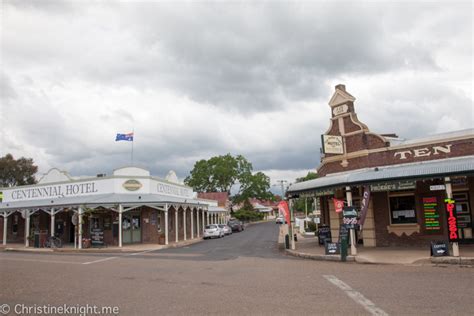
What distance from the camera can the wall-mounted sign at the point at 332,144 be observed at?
20.1 meters

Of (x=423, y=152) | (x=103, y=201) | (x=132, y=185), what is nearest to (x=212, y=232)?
(x=132, y=185)

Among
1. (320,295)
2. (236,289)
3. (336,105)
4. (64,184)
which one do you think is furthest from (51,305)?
(64,184)

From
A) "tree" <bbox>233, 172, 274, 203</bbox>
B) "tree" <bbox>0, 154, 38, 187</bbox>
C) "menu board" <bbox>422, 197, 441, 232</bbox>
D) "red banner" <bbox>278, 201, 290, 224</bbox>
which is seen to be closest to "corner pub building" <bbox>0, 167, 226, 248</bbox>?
"red banner" <bbox>278, 201, 290, 224</bbox>

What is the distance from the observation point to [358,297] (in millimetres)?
8750

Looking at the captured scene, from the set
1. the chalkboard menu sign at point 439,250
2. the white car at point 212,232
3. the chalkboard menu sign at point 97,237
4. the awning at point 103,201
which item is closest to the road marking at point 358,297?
the chalkboard menu sign at point 439,250

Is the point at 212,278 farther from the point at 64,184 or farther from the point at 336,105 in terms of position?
the point at 64,184

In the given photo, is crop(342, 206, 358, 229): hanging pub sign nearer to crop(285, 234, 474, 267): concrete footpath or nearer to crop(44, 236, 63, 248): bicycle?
crop(285, 234, 474, 267): concrete footpath

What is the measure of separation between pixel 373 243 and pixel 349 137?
18.0ft

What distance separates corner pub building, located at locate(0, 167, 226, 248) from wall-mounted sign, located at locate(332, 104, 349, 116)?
13.2 metres

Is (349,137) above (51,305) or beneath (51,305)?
above

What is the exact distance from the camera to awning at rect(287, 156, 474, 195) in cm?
1463

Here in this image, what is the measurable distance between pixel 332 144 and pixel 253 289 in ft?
39.4

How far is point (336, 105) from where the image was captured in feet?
70.7

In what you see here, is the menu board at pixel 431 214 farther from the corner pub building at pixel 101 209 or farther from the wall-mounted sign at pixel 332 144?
the corner pub building at pixel 101 209
